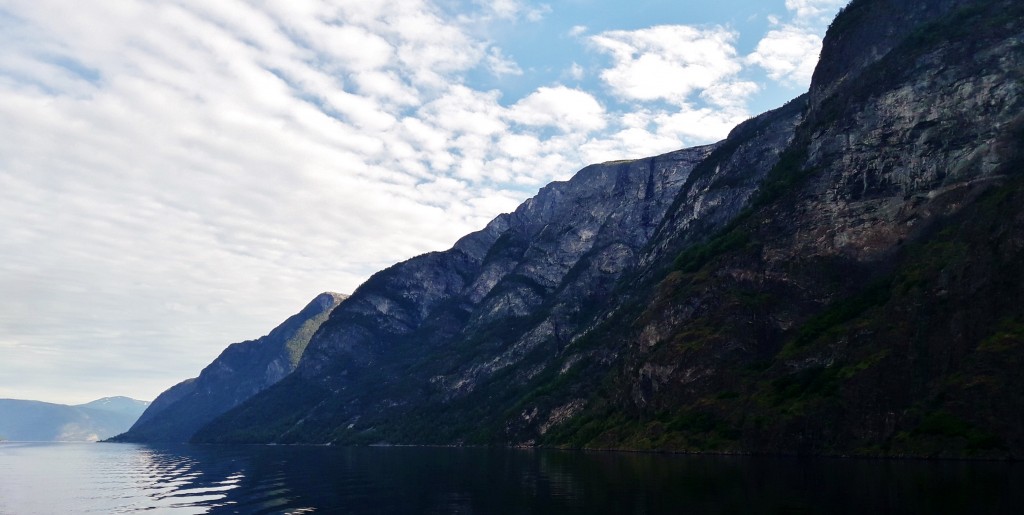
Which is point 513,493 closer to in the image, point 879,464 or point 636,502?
point 636,502

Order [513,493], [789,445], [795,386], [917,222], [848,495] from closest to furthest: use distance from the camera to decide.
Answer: [848,495] < [513,493] < [789,445] < [795,386] < [917,222]

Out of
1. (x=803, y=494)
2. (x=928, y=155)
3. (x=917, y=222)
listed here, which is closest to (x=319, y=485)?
(x=803, y=494)

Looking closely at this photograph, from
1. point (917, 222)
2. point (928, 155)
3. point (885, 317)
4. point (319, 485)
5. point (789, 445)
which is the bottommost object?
point (789, 445)

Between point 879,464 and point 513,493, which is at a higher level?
point 513,493

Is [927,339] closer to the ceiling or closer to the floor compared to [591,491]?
closer to the ceiling

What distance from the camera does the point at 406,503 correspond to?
8331 centimetres

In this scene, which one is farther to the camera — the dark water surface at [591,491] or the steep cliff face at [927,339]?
the steep cliff face at [927,339]

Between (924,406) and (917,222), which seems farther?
(917,222)

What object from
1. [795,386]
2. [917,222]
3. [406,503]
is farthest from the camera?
[917,222]

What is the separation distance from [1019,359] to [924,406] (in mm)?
19451

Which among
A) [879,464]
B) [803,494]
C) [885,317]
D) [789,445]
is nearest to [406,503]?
[803,494]

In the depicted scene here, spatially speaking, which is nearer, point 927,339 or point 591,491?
point 591,491

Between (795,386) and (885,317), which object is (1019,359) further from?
(795,386)

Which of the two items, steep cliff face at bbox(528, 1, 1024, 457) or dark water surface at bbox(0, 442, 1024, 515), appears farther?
steep cliff face at bbox(528, 1, 1024, 457)
